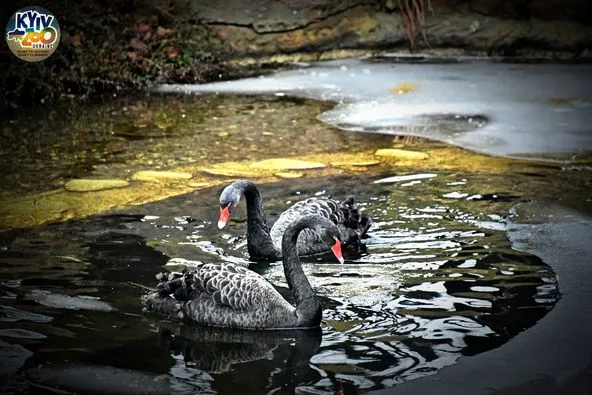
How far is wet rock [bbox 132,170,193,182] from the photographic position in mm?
8734

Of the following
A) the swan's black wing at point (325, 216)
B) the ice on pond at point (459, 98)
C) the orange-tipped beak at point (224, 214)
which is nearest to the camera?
the orange-tipped beak at point (224, 214)

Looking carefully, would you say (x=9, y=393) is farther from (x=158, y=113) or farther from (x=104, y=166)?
(x=158, y=113)

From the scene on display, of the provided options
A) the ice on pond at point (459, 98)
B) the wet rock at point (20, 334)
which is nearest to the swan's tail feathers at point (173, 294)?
the wet rock at point (20, 334)

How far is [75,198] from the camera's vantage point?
807 centimetres

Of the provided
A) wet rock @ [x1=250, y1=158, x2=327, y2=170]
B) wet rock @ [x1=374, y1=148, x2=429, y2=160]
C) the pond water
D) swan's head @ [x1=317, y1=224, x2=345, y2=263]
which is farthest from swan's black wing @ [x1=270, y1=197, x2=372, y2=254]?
wet rock @ [x1=374, y1=148, x2=429, y2=160]

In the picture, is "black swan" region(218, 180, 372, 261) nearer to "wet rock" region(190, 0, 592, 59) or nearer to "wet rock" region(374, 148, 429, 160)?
"wet rock" region(374, 148, 429, 160)

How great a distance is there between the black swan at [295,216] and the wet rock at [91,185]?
193 centimetres

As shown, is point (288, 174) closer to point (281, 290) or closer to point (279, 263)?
point (279, 263)

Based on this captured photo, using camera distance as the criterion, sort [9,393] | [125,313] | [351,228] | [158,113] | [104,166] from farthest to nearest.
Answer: [158,113] < [104,166] < [351,228] < [125,313] < [9,393]

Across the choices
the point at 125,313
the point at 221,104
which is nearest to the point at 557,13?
the point at 221,104

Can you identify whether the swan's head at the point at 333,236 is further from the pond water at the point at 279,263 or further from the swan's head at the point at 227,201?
the swan's head at the point at 227,201

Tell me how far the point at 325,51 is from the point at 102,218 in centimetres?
914

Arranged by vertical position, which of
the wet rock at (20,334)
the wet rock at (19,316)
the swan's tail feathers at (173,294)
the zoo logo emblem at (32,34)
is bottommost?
the wet rock at (20,334)

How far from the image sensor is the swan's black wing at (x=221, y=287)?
535cm
